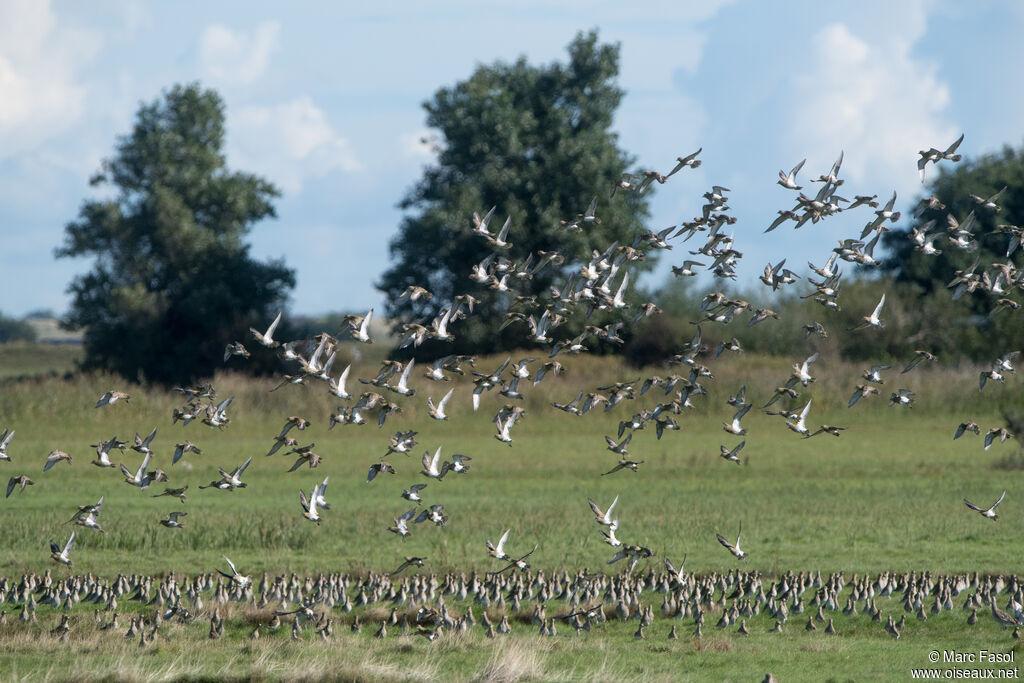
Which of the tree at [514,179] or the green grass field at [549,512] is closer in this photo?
the green grass field at [549,512]

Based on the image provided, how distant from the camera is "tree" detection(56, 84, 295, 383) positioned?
74.8m

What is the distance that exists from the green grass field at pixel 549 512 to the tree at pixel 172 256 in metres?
15.2

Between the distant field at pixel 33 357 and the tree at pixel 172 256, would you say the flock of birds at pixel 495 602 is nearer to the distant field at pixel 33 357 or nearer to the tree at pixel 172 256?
the tree at pixel 172 256

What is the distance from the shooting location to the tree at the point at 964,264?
6694 centimetres

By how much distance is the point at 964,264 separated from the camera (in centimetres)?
6969

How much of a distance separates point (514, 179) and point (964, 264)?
2480cm

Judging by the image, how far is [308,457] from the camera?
20.0 m

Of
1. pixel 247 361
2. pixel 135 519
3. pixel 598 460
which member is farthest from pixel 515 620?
pixel 247 361

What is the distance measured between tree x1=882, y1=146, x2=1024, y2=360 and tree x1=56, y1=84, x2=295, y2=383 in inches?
1488

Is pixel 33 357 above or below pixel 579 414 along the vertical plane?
above

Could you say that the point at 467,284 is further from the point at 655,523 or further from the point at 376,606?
the point at 376,606

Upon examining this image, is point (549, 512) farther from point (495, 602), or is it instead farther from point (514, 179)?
point (514, 179)

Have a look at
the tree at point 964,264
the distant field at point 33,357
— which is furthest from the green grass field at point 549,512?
the distant field at point 33,357

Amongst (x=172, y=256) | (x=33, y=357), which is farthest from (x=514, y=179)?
(x=33, y=357)
